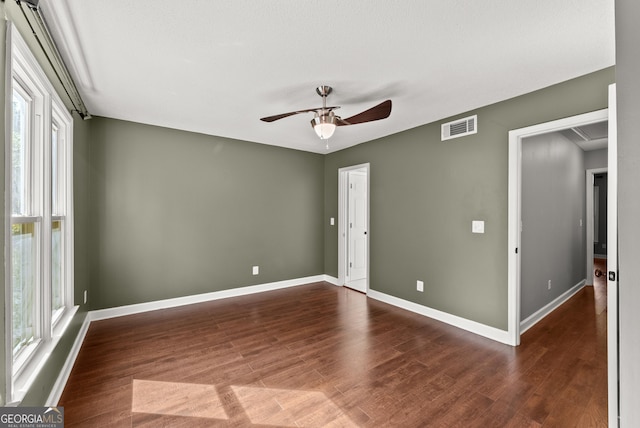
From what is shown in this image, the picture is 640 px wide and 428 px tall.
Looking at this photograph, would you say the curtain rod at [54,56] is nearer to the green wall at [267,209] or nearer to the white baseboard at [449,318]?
the green wall at [267,209]

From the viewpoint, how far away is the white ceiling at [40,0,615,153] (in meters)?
1.74

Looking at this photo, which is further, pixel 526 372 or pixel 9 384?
pixel 526 372

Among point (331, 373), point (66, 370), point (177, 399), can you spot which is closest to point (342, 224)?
point (331, 373)

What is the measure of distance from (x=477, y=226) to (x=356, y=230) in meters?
2.50

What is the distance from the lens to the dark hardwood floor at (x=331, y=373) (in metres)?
1.97

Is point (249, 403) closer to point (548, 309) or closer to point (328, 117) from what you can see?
point (328, 117)

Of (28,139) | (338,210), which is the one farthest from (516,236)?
(28,139)

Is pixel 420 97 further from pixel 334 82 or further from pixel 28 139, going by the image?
pixel 28 139

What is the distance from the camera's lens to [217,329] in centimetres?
337

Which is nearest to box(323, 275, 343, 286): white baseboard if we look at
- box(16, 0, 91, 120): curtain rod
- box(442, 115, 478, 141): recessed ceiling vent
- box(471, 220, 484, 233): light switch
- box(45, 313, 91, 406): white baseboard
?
box(471, 220, 484, 233): light switch

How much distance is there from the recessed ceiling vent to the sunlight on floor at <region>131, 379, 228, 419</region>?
3.50m

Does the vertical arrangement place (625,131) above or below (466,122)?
below

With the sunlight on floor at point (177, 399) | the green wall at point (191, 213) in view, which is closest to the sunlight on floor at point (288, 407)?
the sunlight on floor at point (177, 399)

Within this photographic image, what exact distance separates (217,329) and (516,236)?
3.34m
